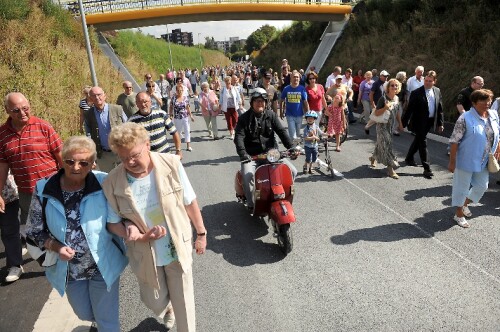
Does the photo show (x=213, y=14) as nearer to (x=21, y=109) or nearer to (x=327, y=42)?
(x=327, y=42)

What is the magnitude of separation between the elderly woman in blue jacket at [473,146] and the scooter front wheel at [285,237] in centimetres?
233

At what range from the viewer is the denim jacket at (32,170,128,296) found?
8.25ft

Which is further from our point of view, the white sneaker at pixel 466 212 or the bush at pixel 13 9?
the bush at pixel 13 9

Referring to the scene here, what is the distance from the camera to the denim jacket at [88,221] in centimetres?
252

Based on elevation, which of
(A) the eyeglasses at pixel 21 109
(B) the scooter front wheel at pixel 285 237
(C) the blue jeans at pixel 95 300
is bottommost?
(B) the scooter front wheel at pixel 285 237

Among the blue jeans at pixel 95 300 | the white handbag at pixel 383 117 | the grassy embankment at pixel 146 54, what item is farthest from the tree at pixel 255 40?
the blue jeans at pixel 95 300

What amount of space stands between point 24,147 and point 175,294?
2429 millimetres

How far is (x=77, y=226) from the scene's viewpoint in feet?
8.45

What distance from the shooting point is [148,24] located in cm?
2745

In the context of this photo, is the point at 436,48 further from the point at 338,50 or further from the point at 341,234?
the point at 341,234

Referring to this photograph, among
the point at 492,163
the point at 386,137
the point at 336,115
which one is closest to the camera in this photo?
the point at 492,163

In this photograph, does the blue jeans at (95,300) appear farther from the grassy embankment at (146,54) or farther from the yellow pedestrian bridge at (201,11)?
the grassy embankment at (146,54)

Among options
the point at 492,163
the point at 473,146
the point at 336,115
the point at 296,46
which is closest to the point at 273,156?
the point at 473,146

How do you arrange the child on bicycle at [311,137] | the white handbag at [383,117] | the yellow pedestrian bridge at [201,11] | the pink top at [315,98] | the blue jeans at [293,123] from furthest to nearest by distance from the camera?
the yellow pedestrian bridge at [201,11]
the pink top at [315,98]
the blue jeans at [293,123]
the child on bicycle at [311,137]
the white handbag at [383,117]
